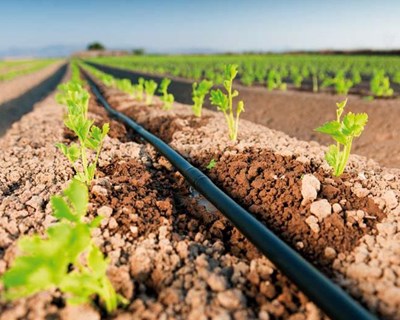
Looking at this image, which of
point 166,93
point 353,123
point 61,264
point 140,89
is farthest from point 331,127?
point 140,89

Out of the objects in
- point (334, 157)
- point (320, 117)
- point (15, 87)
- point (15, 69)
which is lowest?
point (15, 69)

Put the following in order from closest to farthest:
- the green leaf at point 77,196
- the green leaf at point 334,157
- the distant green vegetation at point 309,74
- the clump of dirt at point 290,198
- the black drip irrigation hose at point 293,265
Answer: the black drip irrigation hose at point 293,265 → the green leaf at point 77,196 → the clump of dirt at point 290,198 → the green leaf at point 334,157 → the distant green vegetation at point 309,74

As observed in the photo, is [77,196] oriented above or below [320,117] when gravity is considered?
above

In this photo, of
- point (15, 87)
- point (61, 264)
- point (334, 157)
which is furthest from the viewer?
point (15, 87)

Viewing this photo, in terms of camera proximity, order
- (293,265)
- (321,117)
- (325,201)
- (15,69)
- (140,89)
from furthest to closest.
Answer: (15,69), (140,89), (321,117), (325,201), (293,265)

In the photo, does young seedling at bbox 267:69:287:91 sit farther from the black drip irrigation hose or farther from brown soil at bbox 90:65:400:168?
the black drip irrigation hose

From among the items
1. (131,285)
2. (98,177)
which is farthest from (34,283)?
(98,177)

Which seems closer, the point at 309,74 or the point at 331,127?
the point at 331,127

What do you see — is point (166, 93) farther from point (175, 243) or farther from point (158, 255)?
point (158, 255)

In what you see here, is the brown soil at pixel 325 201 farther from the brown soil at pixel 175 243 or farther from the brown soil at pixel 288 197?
the brown soil at pixel 175 243

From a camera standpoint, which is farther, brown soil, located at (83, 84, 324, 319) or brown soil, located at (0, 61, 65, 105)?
brown soil, located at (0, 61, 65, 105)

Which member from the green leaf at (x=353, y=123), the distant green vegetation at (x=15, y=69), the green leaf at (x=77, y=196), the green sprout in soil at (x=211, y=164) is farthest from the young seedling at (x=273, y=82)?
the distant green vegetation at (x=15, y=69)

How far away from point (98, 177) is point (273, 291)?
185 centimetres

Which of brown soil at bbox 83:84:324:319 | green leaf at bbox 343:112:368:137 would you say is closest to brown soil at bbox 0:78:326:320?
brown soil at bbox 83:84:324:319
